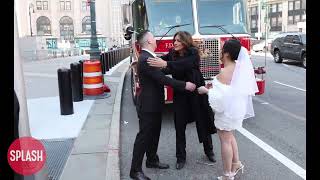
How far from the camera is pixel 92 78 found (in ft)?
33.8

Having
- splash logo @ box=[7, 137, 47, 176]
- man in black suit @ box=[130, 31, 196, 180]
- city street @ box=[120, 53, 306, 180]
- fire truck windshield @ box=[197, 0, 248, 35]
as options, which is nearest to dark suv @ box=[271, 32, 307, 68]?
city street @ box=[120, 53, 306, 180]

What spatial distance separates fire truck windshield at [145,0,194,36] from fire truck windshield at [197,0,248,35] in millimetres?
253

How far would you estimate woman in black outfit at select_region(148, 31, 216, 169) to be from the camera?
16.4ft

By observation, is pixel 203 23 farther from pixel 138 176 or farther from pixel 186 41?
pixel 138 176

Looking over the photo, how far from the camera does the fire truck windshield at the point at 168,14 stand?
307 inches

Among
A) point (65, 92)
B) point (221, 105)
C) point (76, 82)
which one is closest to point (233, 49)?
point (221, 105)

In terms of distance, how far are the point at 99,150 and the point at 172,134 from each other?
172 cm

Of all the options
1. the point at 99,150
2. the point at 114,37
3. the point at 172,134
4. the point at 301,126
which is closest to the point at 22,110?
the point at 99,150

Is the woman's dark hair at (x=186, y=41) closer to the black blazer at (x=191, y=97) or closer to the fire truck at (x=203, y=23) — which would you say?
the black blazer at (x=191, y=97)

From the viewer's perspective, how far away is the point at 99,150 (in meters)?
5.63

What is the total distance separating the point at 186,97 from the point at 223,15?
342 cm

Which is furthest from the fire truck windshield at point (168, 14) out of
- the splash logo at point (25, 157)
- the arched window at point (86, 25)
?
the arched window at point (86, 25)

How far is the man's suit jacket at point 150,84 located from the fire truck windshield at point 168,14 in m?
3.24
